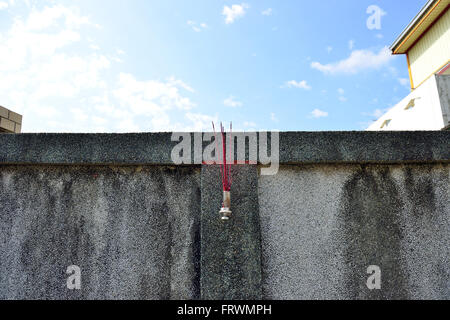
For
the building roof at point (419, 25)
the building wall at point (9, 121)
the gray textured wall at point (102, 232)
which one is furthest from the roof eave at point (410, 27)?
the building wall at point (9, 121)

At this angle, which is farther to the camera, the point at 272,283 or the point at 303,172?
the point at 303,172

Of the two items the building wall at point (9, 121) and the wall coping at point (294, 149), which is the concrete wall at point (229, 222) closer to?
the wall coping at point (294, 149)

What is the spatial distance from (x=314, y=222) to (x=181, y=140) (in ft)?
4.37

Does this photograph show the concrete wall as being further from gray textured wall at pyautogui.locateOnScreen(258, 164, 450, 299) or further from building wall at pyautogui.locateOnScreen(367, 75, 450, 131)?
building wall at pyautogui.locateOnScreen(367, 75, 450, 131)

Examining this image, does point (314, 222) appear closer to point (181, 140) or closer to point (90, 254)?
point (181, 140)

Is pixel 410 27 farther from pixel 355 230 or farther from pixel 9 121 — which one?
pixel 9 121

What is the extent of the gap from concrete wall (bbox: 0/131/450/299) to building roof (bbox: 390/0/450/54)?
15680 millimetres

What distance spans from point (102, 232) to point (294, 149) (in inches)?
70.5

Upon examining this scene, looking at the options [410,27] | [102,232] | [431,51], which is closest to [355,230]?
[102,232]

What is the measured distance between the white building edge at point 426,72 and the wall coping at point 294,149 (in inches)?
319

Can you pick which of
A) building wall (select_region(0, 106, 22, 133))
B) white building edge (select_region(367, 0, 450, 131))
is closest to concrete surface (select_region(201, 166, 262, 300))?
building wall (select_region(0, 106, 22, 133))
